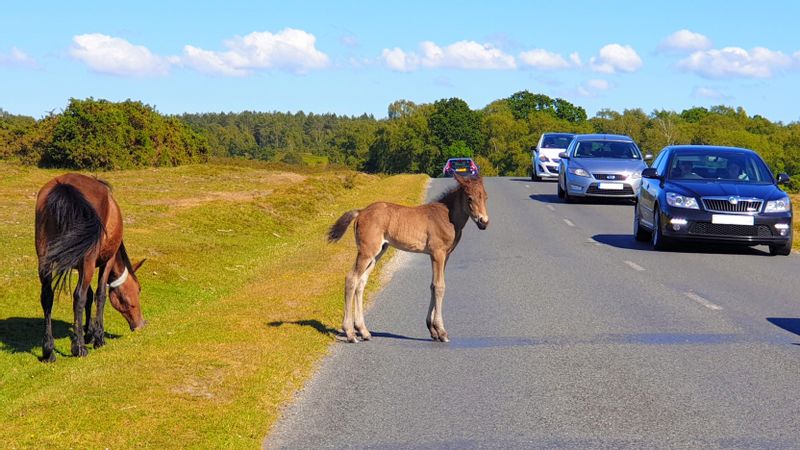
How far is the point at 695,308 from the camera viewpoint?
11.7m

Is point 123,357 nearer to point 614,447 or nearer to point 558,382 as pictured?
point 558,382

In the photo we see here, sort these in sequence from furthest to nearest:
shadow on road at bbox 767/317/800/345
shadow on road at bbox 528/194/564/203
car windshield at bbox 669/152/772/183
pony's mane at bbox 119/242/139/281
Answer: shadow on road at bbox 528/194/564/203 < car windshield at bbox 669/152/772/183 < pony's mane at bbox 119/242/139/281 < shadow on road at bbox 767/317/800/345

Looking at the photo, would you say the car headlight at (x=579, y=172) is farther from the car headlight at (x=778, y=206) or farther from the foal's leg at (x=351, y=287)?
the foal's leg at (x=351, y=287)

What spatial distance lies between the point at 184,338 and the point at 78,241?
1383 mm

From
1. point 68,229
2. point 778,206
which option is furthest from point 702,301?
point 68,229

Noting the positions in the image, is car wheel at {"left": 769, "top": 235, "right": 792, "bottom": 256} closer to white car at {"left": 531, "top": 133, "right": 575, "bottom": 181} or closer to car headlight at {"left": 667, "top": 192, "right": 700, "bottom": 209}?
car headlight at {"left": 667, "top": 192, "right": 700, "bottom": 209}

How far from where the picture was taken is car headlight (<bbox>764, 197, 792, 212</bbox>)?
57.5 feet

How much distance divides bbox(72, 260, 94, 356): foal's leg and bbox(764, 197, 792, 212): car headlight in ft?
40.2

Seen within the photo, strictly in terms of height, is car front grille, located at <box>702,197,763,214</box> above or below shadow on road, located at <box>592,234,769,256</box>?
above

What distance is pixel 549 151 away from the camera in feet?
143

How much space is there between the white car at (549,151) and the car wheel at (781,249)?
2487cm

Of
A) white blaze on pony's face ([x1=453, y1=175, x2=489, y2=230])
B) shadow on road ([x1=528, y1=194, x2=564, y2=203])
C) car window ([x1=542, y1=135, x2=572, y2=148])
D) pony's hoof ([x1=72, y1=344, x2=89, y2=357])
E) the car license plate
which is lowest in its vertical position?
shadow on road ([x1=528, y1=194, x2=564, y2=203])

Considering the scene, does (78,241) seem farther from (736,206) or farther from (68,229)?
(736,206)

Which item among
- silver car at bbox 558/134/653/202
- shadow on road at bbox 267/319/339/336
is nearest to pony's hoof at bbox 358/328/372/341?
shadow on road at bbox 267/319/339/336
